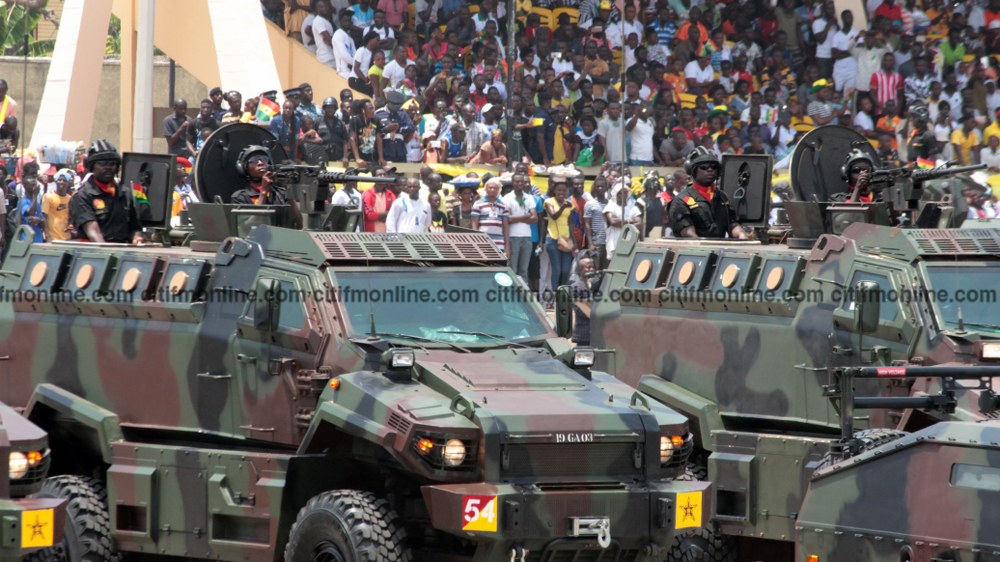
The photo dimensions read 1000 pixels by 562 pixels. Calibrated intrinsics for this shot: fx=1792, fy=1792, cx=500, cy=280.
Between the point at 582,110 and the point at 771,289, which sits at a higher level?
the point at 582,110

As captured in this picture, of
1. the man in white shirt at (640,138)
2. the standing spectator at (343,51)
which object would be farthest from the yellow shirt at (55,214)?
the man in white shirt at (640,138)

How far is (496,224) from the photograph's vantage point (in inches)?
820

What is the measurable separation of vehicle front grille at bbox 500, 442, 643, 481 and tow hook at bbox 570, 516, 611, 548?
0.27 m

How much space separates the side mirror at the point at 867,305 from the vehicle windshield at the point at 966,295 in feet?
1.58

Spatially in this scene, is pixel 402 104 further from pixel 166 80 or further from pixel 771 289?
pixel 771 289

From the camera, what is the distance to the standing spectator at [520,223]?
21.1 m

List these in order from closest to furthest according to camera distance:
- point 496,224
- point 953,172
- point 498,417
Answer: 1. point 498,417
2. point 953,172
3. point 496,224

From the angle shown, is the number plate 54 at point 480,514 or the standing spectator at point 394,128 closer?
the number plate 54 at point 480,514

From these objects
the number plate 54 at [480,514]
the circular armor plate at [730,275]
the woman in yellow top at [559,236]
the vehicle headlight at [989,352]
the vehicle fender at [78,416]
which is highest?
the woman in yellow top at [559,236]

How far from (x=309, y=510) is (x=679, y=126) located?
16719 millimetres

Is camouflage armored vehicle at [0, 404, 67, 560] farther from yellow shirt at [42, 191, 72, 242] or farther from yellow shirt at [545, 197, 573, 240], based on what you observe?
yellow shirt at [545, 197, 573, 240]

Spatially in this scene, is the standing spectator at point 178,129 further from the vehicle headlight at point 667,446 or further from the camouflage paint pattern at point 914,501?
the camouflage paint pattern at point 914,501

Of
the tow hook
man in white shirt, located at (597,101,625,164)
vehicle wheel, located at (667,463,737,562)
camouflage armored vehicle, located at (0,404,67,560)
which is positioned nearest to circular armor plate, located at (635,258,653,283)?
vehicle wheel, located at (667,463,737,562)

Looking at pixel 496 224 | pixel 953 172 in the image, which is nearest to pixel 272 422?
pixel 953 172
